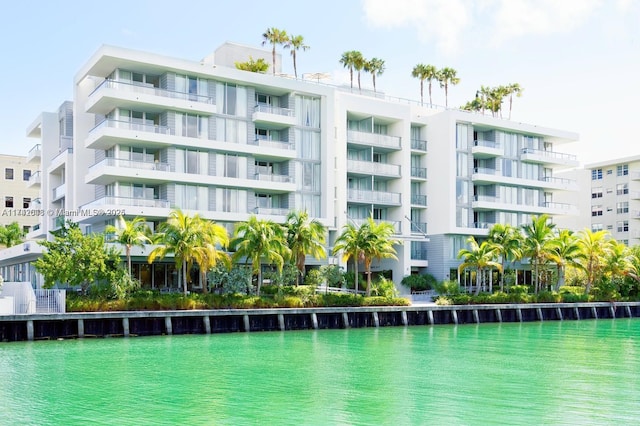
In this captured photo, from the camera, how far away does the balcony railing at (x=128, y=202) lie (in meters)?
53.2

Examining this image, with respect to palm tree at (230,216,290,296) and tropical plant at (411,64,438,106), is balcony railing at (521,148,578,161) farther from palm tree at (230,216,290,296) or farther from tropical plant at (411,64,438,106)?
palm tree at (230,216,290,296)

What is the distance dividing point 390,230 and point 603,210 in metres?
63.7

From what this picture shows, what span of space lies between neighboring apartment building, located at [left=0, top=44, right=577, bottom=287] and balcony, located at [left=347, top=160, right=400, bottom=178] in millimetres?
114

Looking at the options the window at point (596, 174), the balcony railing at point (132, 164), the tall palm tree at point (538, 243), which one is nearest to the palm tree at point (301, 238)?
the balcony railing at point (132, 164)

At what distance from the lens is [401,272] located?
69.0 m

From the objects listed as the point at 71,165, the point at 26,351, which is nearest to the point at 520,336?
the point at 26,351

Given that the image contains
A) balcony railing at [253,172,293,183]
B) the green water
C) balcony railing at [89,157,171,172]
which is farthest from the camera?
balcony railing at [253,172,293,183]

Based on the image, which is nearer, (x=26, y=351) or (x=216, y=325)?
(x=26, y=351)

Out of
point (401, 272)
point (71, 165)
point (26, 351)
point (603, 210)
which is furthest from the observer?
point (603, 210)

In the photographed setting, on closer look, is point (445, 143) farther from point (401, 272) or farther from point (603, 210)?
point (603, 210)

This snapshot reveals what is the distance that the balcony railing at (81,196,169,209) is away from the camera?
53.2 m

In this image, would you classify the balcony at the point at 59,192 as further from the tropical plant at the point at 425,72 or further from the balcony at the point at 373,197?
the tropical plant at the point at 425,72

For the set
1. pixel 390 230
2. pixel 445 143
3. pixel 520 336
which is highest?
pixel 445 143

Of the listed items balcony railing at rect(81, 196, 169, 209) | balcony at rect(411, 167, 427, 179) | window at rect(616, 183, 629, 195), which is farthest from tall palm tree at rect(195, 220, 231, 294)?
window at rect(616, 183, 629, 195)
